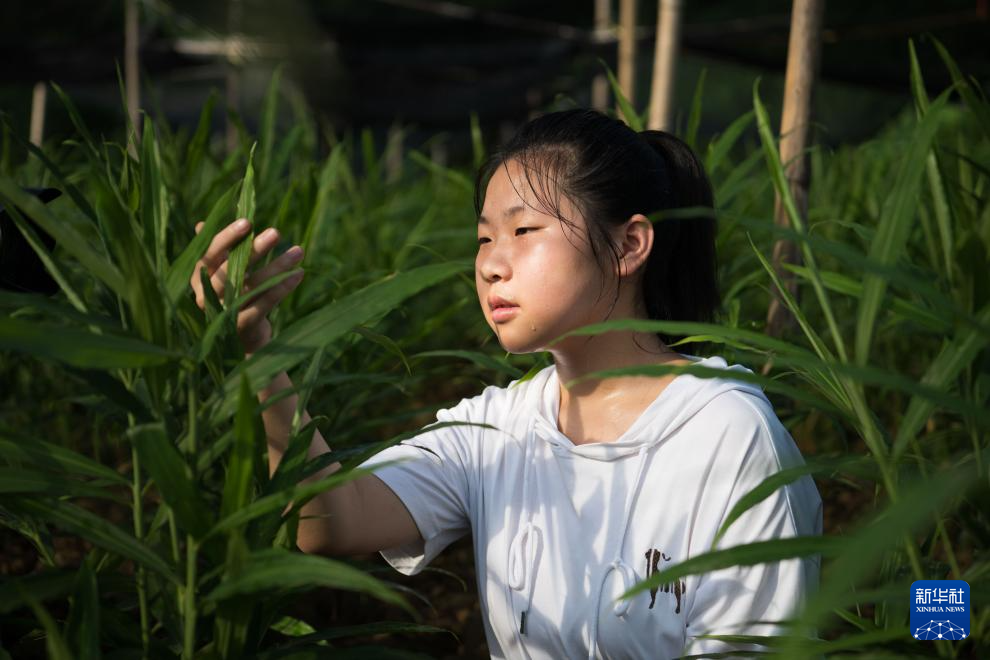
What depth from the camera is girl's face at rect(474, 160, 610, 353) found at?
1144mm

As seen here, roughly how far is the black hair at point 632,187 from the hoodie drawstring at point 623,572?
0.20 meters

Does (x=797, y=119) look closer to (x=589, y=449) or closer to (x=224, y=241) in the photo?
(x=589, y=449)

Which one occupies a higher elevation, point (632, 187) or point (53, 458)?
point (632, 187)

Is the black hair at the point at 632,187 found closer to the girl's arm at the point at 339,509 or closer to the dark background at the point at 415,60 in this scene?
the girl's arm at the point at 339,509

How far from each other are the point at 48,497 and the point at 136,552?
93 mm

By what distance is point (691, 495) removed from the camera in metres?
1.15

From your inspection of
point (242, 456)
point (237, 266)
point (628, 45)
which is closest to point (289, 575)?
point (242, 456)

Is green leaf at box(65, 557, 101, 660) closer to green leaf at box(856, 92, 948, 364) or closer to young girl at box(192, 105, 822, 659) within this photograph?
young girl at box(192, 105, 822, 659)

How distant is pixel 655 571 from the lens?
1132 mm

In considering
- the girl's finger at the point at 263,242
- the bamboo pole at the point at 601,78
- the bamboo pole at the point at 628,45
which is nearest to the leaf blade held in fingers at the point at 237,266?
the girl's finger at the point at 263,242

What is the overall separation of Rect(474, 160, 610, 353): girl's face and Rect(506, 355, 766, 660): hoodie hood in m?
0.13

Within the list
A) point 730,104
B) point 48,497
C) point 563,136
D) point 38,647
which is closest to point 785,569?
point 563,136

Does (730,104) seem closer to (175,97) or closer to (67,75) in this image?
(175,97)

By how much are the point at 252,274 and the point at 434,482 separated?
14.6 inches
